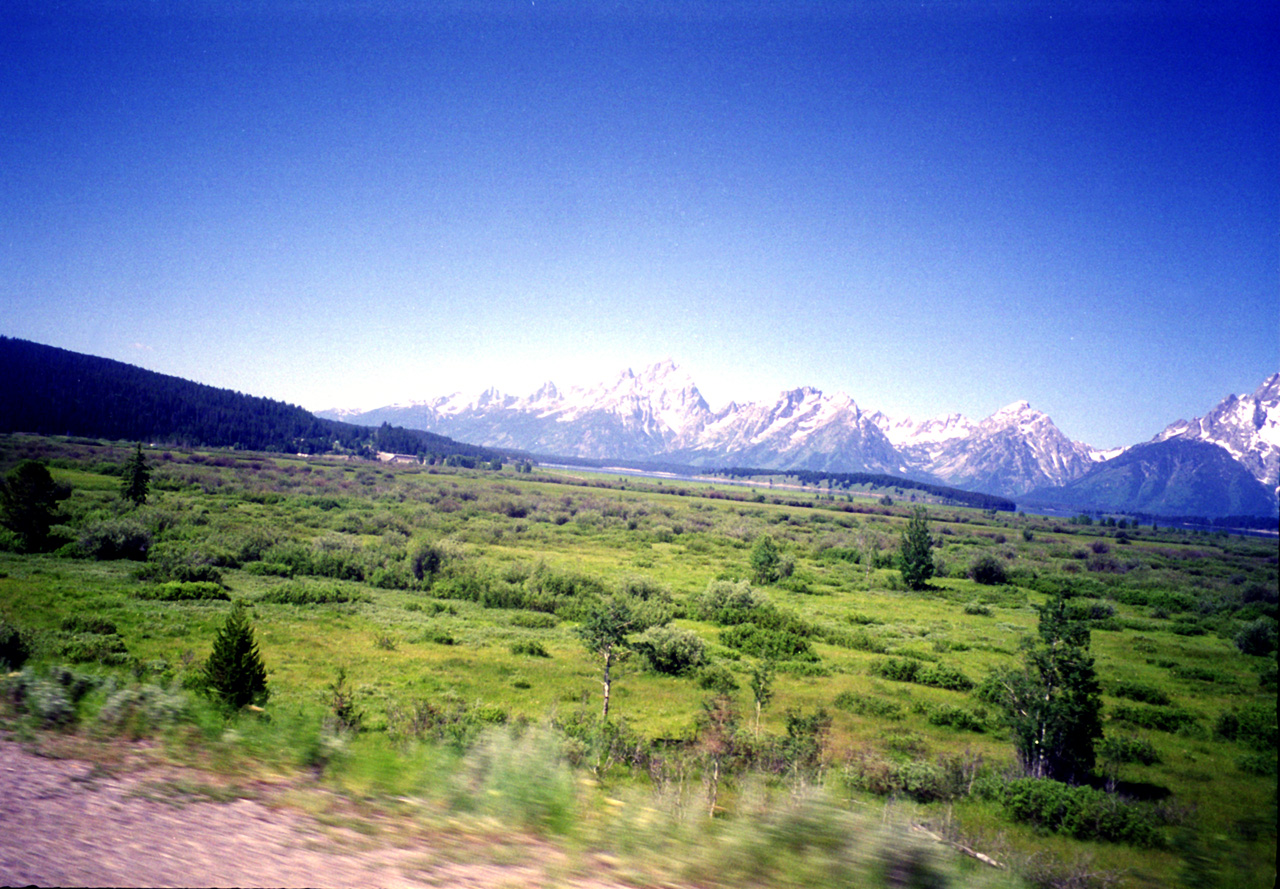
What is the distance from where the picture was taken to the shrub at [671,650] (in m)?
24.1

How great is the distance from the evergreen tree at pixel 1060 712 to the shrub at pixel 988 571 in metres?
40.9

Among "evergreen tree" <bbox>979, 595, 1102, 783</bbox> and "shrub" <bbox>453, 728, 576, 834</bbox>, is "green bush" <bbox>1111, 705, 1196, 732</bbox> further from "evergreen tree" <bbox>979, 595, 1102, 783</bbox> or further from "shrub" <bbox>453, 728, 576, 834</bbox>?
"shrub" <bbox>453, 728, 576, 834</bbox>

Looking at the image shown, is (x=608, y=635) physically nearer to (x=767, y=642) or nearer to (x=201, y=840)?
(x=767, y=642)

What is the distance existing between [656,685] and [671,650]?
2.09 m

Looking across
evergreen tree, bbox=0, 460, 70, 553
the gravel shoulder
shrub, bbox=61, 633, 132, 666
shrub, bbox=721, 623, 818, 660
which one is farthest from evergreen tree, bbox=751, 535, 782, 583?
the gravel shoulder

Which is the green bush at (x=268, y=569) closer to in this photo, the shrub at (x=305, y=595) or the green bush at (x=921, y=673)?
the shrub at (x=305, y=595)

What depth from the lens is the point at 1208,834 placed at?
6254 mm

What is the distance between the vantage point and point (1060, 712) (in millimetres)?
14438

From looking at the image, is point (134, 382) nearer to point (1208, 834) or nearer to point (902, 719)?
point (902, 719)

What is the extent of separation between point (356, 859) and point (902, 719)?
70.3ft

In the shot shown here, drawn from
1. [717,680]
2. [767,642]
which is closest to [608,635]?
[717,680]

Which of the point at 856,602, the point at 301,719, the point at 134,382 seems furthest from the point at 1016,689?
the point at 134,382

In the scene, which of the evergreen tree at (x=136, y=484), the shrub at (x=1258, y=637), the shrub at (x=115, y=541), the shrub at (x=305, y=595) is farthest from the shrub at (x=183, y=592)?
the shrub at (x=1258, y=637)

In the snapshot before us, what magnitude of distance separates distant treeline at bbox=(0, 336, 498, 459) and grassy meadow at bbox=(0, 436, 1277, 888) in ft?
14.4
